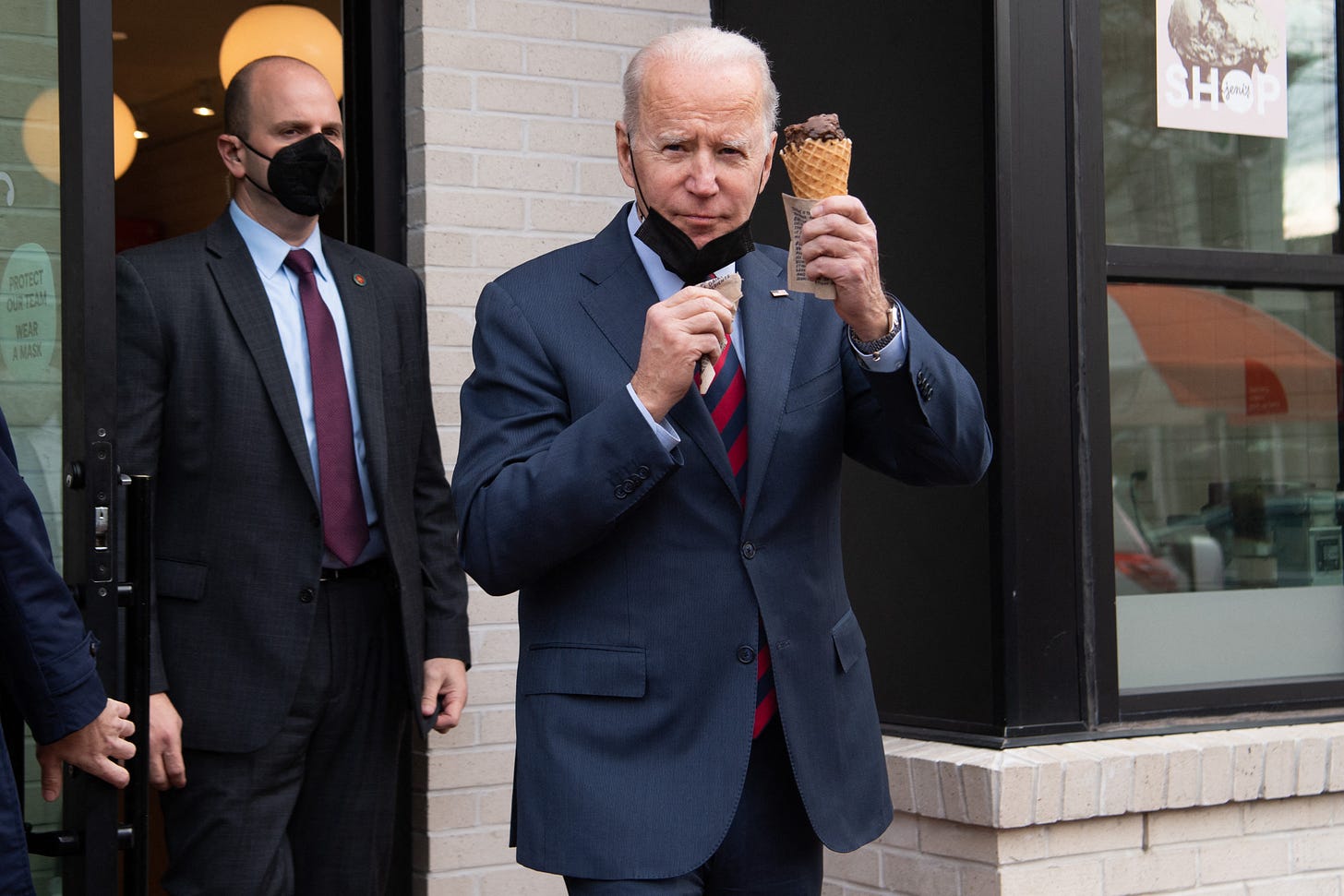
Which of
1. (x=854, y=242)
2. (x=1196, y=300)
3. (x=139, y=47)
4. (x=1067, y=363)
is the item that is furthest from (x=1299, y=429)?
(x=139, y=47)

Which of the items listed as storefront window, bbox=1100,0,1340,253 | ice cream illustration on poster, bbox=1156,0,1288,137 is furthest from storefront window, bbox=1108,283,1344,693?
ice cream illustration on poster, bbox=1156,0,1288,137

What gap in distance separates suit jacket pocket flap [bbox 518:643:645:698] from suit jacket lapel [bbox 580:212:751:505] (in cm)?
28

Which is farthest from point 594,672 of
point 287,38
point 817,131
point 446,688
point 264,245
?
point 287,38

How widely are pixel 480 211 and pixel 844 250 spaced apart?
199cm

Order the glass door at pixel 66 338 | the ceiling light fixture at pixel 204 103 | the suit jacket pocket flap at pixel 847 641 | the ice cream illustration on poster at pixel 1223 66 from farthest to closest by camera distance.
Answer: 1. the ceiling light fixture at pixel 204 103
2. the ice cream illustration on poster at pixel 1223 66
3. the glass door at pixel 66 338
4. the suit jacket pocket flap at pixel 847 641

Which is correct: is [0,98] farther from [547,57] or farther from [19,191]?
[547,57]

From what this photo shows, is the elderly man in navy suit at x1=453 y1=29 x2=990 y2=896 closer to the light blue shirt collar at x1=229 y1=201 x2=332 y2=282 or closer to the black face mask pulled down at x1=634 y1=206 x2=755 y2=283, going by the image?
the black face mask pulled down at x1=634 y1=206 x2=755 y2=283

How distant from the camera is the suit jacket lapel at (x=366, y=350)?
3285mm

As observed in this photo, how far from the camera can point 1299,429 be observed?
4.11m

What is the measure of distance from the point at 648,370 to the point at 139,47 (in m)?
5.48

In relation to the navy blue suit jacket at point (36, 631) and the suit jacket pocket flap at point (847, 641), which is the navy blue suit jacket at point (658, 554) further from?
the navy blue suit jacket at point (36, 631)

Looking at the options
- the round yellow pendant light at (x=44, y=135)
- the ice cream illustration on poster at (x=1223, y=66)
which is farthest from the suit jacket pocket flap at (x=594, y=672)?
the ice cream illustration on poster at (x=1223, y=66)

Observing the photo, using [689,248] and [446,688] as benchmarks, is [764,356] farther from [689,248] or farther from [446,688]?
[446,688]

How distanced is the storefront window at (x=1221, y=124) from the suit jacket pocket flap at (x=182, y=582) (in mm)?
2172
